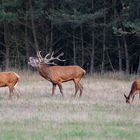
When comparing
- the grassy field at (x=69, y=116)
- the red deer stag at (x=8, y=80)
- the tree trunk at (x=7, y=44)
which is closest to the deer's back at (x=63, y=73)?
the grassy field at (x=69, y=116)

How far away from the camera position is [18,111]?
15781 mm

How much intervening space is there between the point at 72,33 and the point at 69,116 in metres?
Answer: 23.0

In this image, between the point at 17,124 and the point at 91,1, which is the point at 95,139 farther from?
the point at 91,1

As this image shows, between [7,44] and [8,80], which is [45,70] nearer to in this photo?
[8,80]

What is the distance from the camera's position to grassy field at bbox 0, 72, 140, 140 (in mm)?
12156

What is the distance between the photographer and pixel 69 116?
14.7 metres

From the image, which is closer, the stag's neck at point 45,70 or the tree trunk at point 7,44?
the stag's neck at point 45,70

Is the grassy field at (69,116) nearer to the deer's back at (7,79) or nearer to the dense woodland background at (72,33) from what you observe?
the deer's back at (7,79)

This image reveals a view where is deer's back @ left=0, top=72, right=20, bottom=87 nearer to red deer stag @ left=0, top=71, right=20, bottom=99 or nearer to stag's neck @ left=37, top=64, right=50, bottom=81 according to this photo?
red deer stag @ left=0, top=71, right=20, bottom=99

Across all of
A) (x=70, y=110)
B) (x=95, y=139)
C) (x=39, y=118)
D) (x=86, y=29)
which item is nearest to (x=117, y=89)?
(x=70, y=110)

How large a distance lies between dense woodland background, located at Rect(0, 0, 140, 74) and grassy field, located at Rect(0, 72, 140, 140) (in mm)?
11838

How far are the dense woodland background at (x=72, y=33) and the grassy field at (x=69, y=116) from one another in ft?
38.8

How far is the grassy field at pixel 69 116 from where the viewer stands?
12.2 m

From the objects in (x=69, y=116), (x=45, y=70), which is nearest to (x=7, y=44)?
(x=45, y=70)
